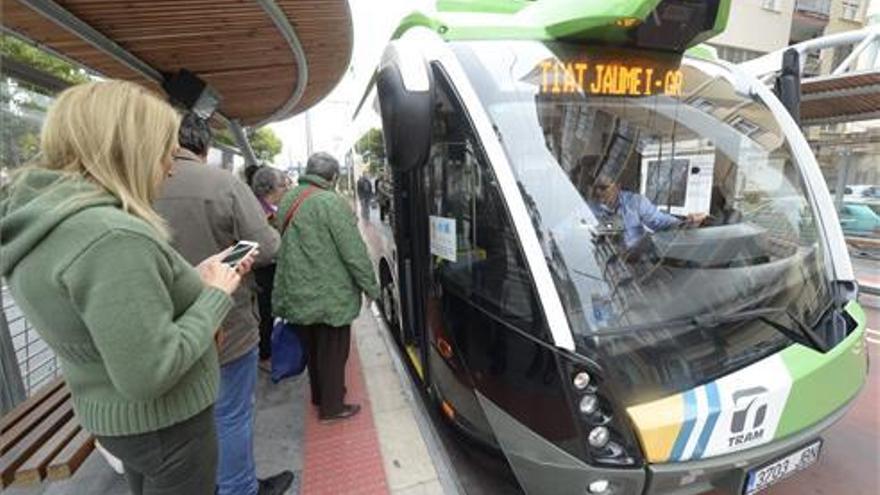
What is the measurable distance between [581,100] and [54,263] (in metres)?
2.26

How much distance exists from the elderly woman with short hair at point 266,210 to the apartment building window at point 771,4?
31025 mm

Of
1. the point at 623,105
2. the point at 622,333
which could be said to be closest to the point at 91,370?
the point at 622,333

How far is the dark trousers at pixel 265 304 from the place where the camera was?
4.62 meters

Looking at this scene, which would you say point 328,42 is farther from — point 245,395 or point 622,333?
point 622,333

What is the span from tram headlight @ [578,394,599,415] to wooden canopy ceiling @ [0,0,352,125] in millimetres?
3298

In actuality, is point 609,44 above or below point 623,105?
above

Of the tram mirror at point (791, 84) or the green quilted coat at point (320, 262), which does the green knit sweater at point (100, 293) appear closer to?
the green quilted coat at point (320, 262)

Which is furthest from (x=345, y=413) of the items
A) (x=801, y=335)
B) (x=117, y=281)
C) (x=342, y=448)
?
(x=801, y=335)

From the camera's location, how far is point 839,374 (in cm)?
238

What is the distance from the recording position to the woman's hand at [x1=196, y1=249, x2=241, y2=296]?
1.60m

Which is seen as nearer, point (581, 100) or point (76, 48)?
point (581, 100)

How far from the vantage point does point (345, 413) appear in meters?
3.65

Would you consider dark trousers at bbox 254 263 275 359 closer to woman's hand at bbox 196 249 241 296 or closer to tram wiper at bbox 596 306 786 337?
woman's hand at bbox 196 249 241 296

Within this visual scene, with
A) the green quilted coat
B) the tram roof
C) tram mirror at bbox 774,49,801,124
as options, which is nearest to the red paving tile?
the green quilted coat
